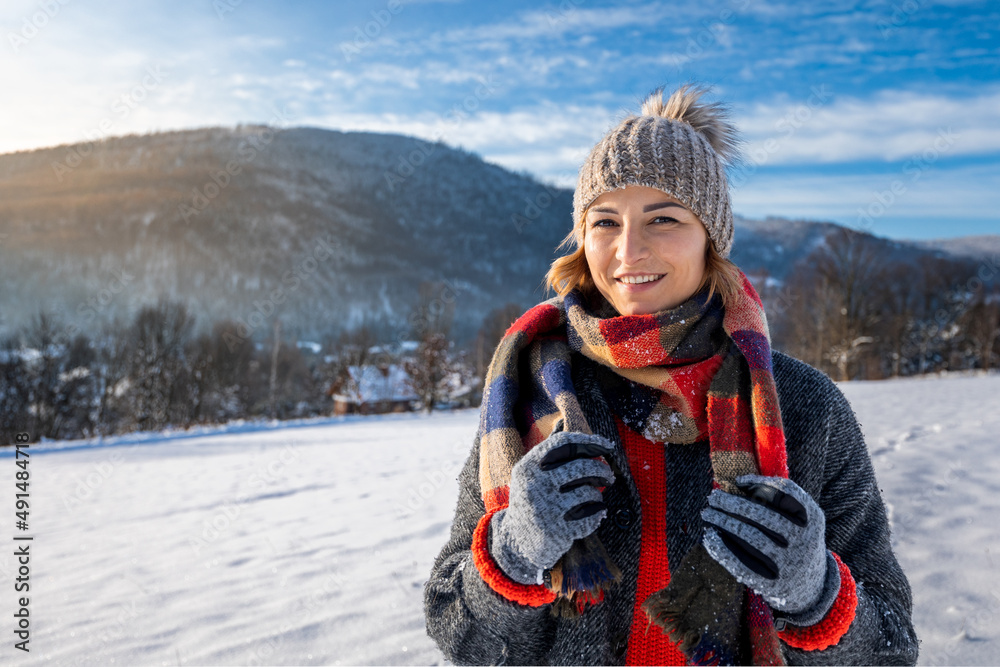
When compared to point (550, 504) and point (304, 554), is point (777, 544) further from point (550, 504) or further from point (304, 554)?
point (304, 554)

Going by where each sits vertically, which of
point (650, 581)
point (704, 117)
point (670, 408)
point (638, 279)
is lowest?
point (650, 581)

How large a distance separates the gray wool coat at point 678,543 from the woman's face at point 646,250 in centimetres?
33

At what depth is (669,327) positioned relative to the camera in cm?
135

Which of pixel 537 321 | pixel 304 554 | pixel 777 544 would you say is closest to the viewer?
pixel 777 544

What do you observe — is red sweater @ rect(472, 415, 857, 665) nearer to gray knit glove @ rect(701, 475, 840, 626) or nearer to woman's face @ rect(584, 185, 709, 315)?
gray knit glove @ rect(701, 475, 840, 626)

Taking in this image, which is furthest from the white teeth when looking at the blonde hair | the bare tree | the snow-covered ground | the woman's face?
the bare tree

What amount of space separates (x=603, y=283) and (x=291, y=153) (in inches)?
7362

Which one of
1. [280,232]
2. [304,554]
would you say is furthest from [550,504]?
[280,232]

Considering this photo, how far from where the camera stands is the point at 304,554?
3973mm

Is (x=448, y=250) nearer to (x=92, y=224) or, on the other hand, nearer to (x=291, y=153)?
(x=291, y=153)

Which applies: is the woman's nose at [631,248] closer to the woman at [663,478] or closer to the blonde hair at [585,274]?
the woman at [663,478]

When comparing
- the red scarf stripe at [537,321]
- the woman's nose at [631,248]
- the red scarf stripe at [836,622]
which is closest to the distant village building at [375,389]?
the red scarf stripe at [537,321]

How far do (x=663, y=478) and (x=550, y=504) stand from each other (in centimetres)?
42

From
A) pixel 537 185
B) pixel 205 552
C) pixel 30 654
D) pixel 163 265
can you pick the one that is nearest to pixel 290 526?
pixel 205 552
